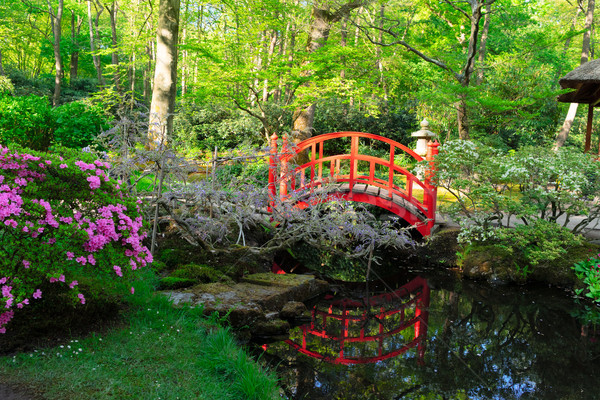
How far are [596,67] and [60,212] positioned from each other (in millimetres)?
10558

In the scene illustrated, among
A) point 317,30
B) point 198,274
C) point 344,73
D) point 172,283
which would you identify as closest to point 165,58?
point 198,274

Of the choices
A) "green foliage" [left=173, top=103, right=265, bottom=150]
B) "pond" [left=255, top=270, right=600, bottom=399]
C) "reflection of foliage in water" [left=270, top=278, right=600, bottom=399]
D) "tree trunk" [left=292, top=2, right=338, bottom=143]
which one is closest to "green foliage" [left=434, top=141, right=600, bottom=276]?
"pond" [left=255, top=270, right=600, bottom=399]

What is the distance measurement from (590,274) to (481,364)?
9.67 feet

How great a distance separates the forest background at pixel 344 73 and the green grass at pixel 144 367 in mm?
3819

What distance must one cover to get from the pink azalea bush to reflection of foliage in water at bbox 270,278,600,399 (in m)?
1.85

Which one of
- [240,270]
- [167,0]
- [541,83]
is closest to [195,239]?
[240,270]

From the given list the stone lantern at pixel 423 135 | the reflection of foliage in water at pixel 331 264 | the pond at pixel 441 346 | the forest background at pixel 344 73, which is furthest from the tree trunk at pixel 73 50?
the pond at pixel 441 346

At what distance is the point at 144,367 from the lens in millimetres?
3242

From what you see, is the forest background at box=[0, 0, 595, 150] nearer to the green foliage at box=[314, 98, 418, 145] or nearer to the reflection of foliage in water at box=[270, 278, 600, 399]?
the green foliage at box=[314, 98, 418, 145]

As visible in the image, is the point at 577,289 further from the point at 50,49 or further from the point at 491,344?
the point at 50,49

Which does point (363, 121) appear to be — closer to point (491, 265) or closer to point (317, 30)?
point (317, 30)

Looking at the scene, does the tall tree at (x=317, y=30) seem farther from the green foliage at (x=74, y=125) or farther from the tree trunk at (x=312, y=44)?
the green foliage at (x=74, y=125)

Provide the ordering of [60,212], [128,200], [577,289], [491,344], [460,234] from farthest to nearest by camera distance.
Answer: [460,234] → [577,289] → [491,344] → [128,200] → [60,212]

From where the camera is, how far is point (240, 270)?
240 inches
